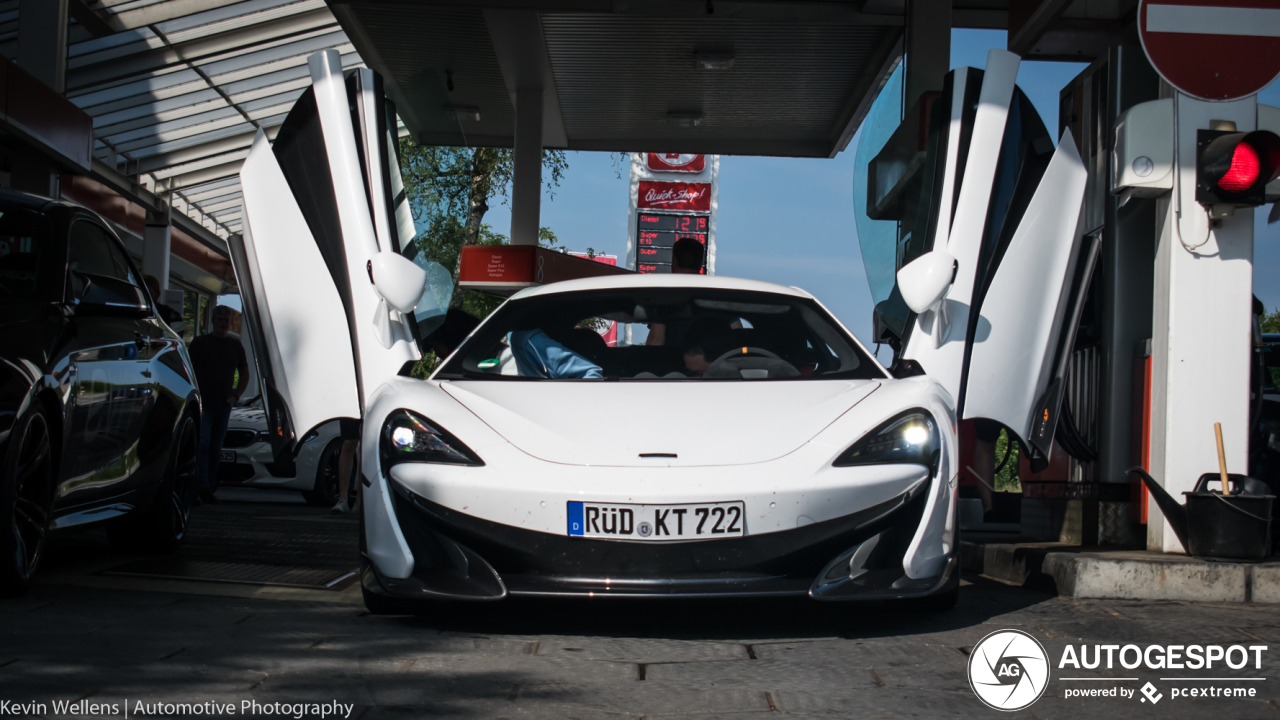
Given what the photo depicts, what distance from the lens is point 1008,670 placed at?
124 inches

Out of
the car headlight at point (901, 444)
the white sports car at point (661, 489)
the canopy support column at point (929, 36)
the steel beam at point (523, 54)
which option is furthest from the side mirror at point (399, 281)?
the steel beam at point (523, 54)

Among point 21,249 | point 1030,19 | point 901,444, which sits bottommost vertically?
point 901,444

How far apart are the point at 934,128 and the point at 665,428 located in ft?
7.69

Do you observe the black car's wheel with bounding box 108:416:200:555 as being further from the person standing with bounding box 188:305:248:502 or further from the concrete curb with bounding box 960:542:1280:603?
the person standing with bounding box 188:305:248:502

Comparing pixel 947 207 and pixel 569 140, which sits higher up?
pixel 569 140

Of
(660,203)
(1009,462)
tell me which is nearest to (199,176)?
(1009,462)

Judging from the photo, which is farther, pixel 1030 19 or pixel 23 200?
pixel 1030 19

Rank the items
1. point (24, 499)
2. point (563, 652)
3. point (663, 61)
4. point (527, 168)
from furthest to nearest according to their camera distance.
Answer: point (527, 168), point (663, 61), point (24, 499), point (563, 652)

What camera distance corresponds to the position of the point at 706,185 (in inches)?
1766

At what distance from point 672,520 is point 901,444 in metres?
0.77

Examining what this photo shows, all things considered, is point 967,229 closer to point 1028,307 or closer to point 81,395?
point 1028,307

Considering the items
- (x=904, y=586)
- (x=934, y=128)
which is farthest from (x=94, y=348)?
(x=934, y=128)

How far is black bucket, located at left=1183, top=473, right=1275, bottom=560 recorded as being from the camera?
473cm

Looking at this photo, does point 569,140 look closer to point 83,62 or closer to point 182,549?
point 83,62
